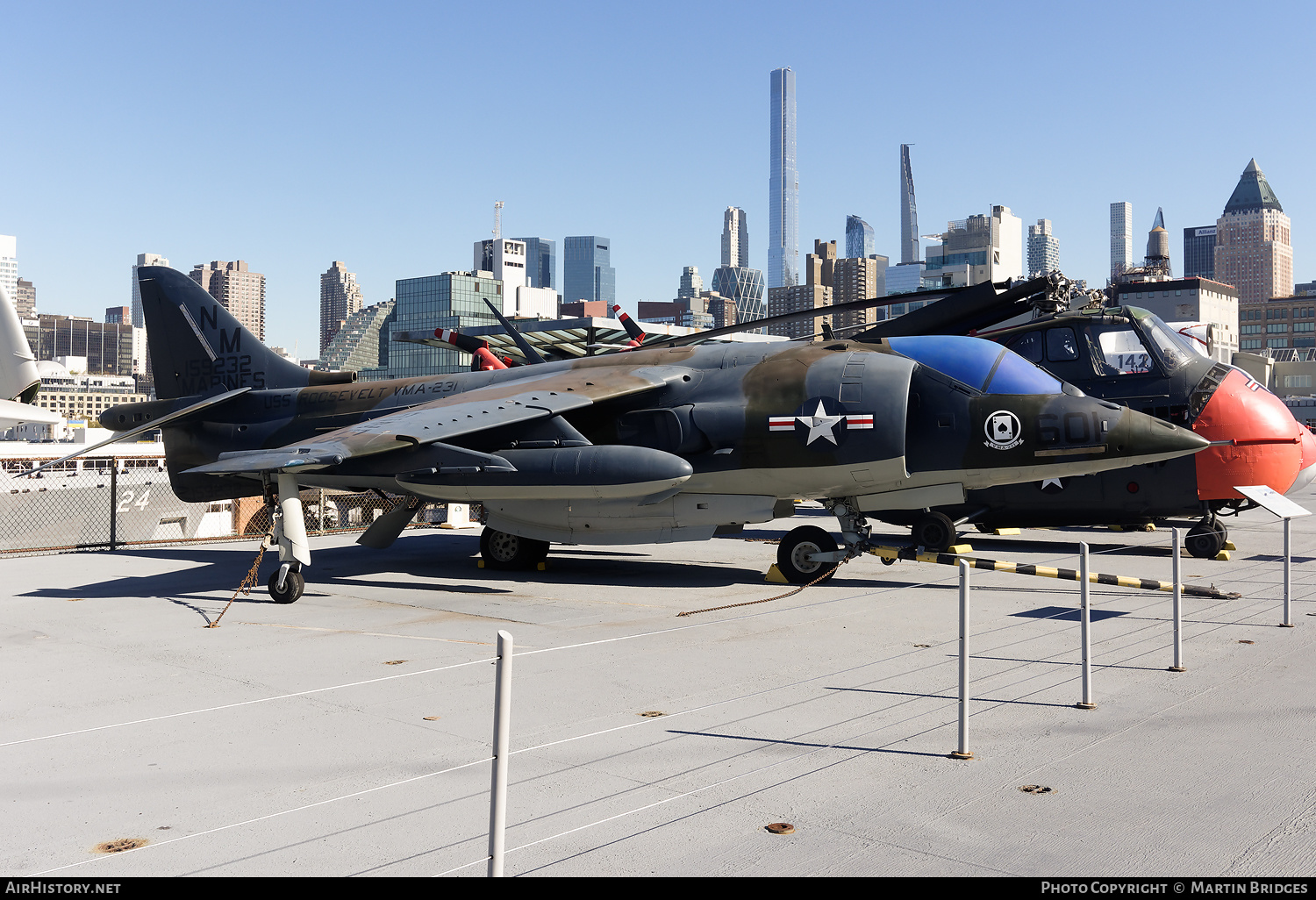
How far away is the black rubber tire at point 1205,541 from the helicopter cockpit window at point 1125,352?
2.89m

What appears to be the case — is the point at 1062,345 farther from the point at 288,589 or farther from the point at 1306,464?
the point at 288,589

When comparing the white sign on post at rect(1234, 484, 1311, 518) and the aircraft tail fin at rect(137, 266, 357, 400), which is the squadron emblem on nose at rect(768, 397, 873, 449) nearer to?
the white sign on post at rect(1234, 484, 1311, 518)

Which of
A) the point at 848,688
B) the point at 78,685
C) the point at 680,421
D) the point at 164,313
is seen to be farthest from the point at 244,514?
the point at 848,688

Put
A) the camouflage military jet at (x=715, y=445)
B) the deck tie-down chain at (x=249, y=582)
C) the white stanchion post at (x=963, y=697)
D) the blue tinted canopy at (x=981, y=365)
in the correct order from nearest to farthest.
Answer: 1. the white stanchion post at (x=963, y=697)
2. the deck tie-down chain at (x=249, y=582)
3. the camouflage military jet at (x=715, y=445)
4. the blue tinted canopy at (x=981, y=365)

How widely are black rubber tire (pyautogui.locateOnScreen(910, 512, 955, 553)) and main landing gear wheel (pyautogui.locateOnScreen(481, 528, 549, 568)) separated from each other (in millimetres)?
6378

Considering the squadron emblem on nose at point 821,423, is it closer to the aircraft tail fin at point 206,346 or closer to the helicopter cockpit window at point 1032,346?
the helicopter cockpit window at point 1032,346

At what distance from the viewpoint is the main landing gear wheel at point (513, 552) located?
15.1 metres

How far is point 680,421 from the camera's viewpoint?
13.1 meters

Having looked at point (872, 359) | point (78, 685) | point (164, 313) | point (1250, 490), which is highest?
point (164, 313)

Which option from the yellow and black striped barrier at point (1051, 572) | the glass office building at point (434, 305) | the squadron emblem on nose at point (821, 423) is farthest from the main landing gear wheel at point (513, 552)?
the glass office building at point (434, 305)

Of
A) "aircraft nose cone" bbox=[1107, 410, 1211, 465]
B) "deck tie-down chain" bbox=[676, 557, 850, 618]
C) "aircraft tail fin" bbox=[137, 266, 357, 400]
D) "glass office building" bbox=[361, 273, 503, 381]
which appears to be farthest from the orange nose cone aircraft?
"glass office building" bbox=[361, 273, 503, 381]

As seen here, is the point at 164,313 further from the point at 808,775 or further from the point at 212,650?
the point at 808,775

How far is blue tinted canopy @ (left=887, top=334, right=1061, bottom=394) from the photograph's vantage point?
12125 millimetres

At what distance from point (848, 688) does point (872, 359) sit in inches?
244
